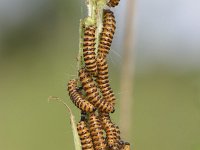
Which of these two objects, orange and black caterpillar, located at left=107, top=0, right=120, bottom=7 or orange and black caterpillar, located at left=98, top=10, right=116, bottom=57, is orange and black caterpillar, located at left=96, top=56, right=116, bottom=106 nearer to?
orange and black caterpillar, located at left=98, top=10, right=116, bottom=57

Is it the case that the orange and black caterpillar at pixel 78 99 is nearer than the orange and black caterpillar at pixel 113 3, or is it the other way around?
the orange and black caterpillar at pixel 78 99

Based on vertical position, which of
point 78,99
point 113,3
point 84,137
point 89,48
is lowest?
point 84,137

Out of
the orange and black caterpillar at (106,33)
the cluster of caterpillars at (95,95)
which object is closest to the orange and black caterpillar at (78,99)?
the cluster of caterpillars at (95,95)

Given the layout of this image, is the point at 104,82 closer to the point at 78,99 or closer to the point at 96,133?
the point at 78,99

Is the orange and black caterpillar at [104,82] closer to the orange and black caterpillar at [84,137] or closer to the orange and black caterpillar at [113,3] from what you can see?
the orange and black caterpillar at [84,137]

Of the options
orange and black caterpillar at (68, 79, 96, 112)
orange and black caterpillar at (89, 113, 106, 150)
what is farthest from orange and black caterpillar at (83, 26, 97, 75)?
orange and black caterpillar at (89, 113, 106, 150)
